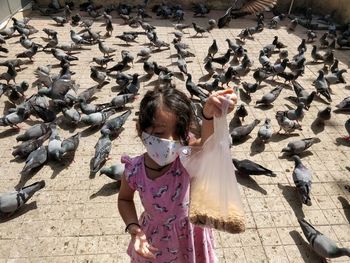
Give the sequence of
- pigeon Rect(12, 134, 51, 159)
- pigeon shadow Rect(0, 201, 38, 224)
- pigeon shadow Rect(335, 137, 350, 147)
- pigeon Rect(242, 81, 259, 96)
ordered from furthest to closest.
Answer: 1. pigeon Rect(242, 81, 259, 96)
2. pigeon shadow Rect(335, 137, 350, 147)
3. pigeon Rect(12, 134, 51, 159)
4. pigeon shadow Rect(0, 201, 38, 224)

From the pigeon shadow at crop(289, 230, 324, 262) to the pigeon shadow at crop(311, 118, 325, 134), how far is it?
343 cm

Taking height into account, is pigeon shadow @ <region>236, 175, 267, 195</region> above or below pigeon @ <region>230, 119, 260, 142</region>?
below

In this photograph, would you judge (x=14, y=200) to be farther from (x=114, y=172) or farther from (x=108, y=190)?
(x=114, y=172)

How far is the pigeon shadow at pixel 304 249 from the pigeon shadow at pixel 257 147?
7.15 ft

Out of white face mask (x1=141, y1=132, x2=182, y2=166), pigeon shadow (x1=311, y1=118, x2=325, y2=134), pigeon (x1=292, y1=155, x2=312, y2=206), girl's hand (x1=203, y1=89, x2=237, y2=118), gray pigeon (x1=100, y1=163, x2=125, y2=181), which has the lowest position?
pigeon shadow (x1=311, y1=118, x2=325, y2=134)

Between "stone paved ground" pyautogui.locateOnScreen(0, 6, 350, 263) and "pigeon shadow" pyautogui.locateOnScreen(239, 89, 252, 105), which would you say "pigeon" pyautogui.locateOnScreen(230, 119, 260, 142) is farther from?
"pigeon shadow" pyautogui.locateOnScreen(239, 89, 252, 105)

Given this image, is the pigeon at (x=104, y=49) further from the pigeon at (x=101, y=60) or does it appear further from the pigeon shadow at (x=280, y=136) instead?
the pigeon shadow at (x=280, y=136)

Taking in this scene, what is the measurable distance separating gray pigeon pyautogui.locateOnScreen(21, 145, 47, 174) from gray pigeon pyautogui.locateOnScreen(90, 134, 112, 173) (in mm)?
958

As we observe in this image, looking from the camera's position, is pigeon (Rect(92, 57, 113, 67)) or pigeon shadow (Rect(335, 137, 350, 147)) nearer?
pigeon shadow (Rect(335, 137, 350, 147))

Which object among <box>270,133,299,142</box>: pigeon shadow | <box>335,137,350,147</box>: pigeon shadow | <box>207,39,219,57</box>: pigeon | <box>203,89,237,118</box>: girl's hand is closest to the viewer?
<box>203,89,237,118</box>: girl's hand

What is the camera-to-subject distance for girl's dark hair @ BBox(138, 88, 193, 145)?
7.97 ft

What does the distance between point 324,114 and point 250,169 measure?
3068mm

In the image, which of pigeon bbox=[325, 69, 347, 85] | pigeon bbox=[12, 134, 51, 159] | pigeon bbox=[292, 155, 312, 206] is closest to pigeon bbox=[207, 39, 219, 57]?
pigeon bbox=[325, 69, 347, 85]

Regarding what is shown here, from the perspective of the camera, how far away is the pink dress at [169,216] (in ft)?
8.66
